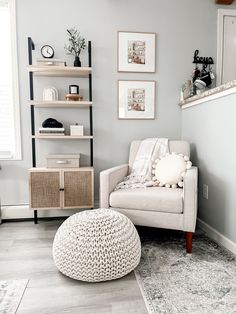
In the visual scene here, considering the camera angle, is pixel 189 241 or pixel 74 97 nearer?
pixel 189 241

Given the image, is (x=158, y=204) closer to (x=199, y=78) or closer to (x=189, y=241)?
(x=189, y=241)

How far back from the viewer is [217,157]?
215 cm

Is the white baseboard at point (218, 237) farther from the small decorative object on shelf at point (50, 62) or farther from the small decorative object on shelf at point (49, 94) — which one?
Answer: the small decorative object on shelf at point (50, 62)

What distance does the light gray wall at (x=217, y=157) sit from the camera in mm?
1954

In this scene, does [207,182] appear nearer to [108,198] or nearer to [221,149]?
[221,149]

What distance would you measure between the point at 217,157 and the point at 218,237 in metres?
0.67

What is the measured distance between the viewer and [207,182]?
7.73 feet

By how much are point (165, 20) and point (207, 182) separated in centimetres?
179

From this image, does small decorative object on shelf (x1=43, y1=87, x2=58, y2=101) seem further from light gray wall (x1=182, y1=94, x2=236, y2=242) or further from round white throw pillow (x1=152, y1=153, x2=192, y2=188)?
light gray wall (x1=182, y1=94, x2=236, y2=242)

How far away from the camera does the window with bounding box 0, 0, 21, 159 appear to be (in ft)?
8.50

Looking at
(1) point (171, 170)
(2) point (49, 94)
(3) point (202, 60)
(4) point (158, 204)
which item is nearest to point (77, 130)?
(2) point (49, 94)

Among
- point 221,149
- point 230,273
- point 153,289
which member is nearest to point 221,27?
point 221,149

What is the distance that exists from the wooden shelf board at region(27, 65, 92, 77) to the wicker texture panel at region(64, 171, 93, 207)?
3.18 feet

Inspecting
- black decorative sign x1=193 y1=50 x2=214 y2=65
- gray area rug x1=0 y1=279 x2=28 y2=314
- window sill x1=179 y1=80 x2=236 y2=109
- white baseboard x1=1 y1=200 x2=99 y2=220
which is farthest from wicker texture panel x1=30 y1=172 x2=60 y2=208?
black decorative sign x1=193 y1=50 x2=214 y2=65
